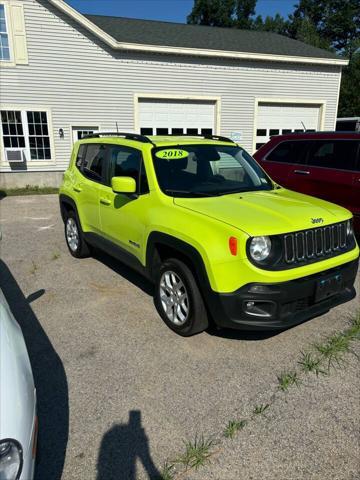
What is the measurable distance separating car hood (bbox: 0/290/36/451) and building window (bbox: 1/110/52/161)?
1323 cm

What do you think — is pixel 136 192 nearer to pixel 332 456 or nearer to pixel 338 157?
pixel 332 456

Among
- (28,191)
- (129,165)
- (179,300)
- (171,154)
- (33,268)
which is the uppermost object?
(171,154)

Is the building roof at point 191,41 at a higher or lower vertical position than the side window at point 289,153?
higher

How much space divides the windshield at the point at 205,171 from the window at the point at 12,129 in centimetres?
1143

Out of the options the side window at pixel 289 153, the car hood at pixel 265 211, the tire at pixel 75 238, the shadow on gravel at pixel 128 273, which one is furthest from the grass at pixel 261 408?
the side window at pixel 289 153

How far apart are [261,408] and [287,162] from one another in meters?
4.99

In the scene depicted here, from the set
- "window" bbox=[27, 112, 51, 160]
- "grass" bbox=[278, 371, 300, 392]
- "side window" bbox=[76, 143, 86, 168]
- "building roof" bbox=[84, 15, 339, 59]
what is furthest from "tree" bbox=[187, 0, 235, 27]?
"grass" bbox=[278, 371, 300, 392]

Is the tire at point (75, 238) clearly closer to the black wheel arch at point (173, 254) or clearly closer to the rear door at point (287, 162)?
the black wheel arch at point (173, 254)

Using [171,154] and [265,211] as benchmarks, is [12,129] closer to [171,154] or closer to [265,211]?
[171,154]

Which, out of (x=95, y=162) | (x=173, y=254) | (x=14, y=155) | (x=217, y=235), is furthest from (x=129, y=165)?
(x=14, y=155)

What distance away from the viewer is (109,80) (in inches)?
567

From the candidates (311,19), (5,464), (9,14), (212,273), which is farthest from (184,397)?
(311,19)

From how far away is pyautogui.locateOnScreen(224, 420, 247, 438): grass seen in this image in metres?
2.49

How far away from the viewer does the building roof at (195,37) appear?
50.8ft
